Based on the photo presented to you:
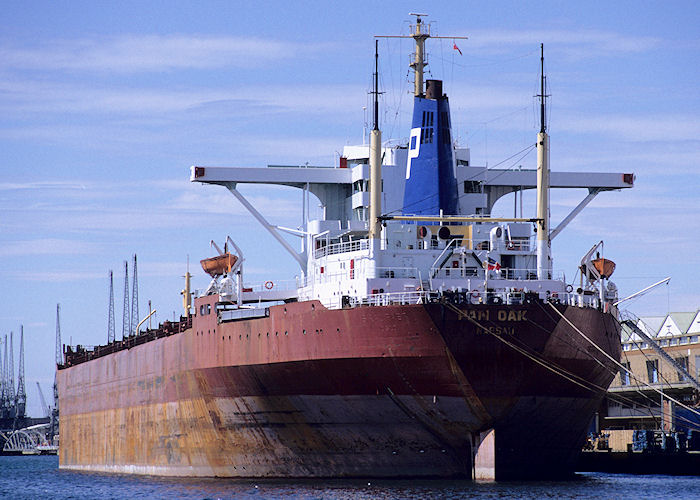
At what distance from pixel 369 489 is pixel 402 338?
13.2 feet

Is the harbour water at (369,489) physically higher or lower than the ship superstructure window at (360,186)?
lower

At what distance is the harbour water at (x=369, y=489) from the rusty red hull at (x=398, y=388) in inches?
22.7

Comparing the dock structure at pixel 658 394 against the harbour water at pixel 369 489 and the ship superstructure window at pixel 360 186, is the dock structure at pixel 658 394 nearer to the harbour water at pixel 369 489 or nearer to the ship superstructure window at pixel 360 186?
the harbour water at pixel 369 489

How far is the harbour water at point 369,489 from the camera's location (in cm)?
3262

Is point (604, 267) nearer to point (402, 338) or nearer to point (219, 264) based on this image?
point (402, 338)

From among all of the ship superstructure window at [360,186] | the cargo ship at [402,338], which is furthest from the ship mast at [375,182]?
the ship superstructure window at [360,186]

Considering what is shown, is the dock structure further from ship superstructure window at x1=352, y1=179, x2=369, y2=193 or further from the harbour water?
ship superstructure window at x1=352, y1=179, x2=369, y2=193

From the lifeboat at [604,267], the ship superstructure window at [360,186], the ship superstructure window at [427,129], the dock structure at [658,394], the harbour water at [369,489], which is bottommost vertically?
the harbour water at [369,489]

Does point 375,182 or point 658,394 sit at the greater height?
point 375,182

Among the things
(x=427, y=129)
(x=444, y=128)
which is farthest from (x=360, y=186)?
(x=444, y=128)

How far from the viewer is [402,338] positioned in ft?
110

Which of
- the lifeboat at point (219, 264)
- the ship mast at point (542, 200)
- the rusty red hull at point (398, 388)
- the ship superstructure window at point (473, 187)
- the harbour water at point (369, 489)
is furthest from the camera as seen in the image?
the ship superstructure window at point (473, 187)

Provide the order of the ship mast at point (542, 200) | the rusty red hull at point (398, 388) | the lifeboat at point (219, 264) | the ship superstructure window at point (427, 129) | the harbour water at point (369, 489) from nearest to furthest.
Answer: the harbour water at point (369, 489)
the rusty red hull at point (398, 388)
the ship mast at point (542, 200)
the ship superstructure window at point (427, 129)
the lifeboat at point (219, 264)

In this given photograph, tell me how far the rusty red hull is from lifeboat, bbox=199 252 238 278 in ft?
6.85
